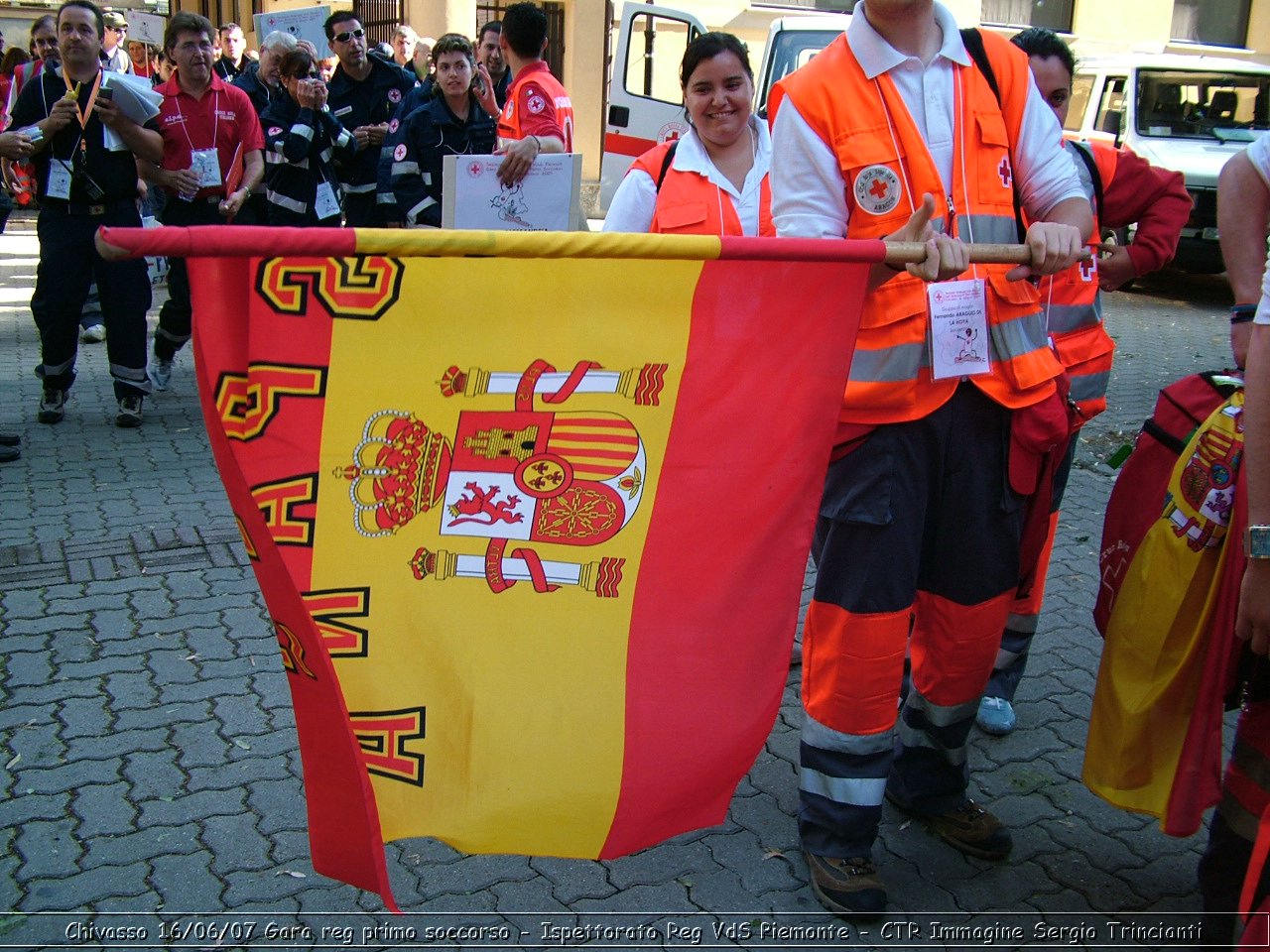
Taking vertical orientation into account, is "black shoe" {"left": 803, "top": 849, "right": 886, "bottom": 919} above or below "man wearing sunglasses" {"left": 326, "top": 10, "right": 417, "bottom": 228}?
below

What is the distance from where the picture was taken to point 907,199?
249cm

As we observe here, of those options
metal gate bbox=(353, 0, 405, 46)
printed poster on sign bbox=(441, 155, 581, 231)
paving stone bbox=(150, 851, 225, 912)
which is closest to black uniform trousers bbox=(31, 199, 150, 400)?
printed poster on sign bbox=(441, 155, 581, 231)

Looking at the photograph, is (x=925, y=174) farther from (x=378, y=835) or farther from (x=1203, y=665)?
(x=378, y=835)

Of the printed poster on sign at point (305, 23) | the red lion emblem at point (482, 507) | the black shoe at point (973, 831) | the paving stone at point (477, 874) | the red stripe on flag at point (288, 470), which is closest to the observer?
the red stripe on flag at point (288, 470)

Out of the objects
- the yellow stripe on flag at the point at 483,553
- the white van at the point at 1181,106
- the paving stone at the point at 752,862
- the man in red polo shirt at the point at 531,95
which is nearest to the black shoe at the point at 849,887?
the paving stone at the point at 752,862

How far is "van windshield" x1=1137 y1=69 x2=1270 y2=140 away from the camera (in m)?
13.1

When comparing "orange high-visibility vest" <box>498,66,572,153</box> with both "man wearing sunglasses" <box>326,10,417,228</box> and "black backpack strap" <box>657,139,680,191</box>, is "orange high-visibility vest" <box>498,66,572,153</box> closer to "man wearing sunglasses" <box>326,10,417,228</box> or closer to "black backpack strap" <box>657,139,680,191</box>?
"black backpack strap" <box>657,139,680,191</box>

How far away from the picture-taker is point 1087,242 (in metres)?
2.93

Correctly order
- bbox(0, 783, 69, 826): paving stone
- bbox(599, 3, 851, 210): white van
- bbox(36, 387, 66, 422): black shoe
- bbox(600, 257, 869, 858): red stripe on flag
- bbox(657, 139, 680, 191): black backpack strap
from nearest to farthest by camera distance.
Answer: bbox(600, 257, 869, 858): red stripe on flag, bbox(0, 783, 69, 826): paving stone, bbox(657, 139, 680, 191): black backpack strap, bbox(36, 387, 66, 422): black shoe, bbox(599, 3, 851, 210): white van

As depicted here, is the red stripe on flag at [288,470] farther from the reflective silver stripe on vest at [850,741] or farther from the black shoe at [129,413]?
the black shoe at [129,413]

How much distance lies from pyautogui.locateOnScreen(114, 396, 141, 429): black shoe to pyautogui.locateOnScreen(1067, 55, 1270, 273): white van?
1023 centimetres

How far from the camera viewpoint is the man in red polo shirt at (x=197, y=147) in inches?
276

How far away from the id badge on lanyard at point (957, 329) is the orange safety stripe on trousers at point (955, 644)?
0.57 metres

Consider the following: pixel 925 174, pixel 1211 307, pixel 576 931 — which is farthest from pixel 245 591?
pixel 1211 307
